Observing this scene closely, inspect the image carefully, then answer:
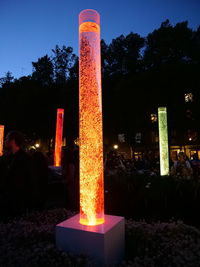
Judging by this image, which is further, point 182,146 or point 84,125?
point 182,146

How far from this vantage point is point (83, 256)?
98.7 inches

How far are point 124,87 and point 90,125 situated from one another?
19.1 metres

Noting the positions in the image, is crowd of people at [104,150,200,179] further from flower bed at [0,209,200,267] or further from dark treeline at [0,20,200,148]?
dark treeline at [0,20,200,148]

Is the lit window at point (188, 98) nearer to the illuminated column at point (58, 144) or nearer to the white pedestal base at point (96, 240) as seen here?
the illuminated column at point (58, 144)

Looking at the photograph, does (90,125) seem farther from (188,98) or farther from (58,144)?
(188,98)

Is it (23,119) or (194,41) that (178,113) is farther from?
(23,119)

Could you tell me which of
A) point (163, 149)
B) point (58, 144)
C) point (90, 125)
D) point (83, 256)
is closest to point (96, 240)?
point (83, 256)

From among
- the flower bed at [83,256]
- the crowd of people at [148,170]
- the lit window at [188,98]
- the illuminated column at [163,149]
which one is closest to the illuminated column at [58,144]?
the crowd of people at [148,170]

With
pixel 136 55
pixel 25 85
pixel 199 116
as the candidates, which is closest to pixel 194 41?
pixel 136 55

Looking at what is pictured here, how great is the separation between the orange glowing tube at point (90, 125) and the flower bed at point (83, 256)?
1.76 feet

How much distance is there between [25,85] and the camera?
2564 cm

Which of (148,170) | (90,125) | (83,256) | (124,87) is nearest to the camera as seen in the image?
(83,256)

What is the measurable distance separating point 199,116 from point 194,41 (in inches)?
296

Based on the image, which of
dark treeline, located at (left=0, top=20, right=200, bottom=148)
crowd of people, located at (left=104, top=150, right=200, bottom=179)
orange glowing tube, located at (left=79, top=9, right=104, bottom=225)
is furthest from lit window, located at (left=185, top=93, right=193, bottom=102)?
orange glowing tube, located at (left=79, top=9, right=104, bottom=225)
